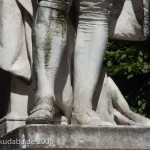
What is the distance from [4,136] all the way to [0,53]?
83 cm

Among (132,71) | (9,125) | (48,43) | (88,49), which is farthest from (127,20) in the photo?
(132,71)

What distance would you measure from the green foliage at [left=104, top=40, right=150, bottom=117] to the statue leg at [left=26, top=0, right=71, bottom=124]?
23.0ft

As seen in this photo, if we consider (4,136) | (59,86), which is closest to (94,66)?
(59,86)

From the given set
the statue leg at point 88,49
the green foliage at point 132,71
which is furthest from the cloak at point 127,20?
the green foliage at point 132,71

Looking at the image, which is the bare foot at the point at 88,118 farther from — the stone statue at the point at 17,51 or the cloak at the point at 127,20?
the cloak at the point at 127,20

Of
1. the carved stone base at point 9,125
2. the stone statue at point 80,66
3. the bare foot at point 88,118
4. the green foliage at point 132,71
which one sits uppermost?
the stone statue at point 80,66

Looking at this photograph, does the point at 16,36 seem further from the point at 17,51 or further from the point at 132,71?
the point at 132,71

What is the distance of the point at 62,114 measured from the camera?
10.6 metres

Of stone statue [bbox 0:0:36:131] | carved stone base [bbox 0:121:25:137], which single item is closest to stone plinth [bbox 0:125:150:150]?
carved stone base [bbox 0:121:25:137]

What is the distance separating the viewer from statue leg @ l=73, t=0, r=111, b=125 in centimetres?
1045

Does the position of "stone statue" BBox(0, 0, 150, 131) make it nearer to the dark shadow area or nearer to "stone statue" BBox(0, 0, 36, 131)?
"stone statue" BBox(0, 0, 36, 131)

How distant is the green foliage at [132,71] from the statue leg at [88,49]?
21.7 ft

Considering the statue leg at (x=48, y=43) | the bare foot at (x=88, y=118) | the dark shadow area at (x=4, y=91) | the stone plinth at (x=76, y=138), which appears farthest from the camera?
the dark shadow area at (x=4, y=91)

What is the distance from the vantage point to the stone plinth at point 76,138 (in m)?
9.62
